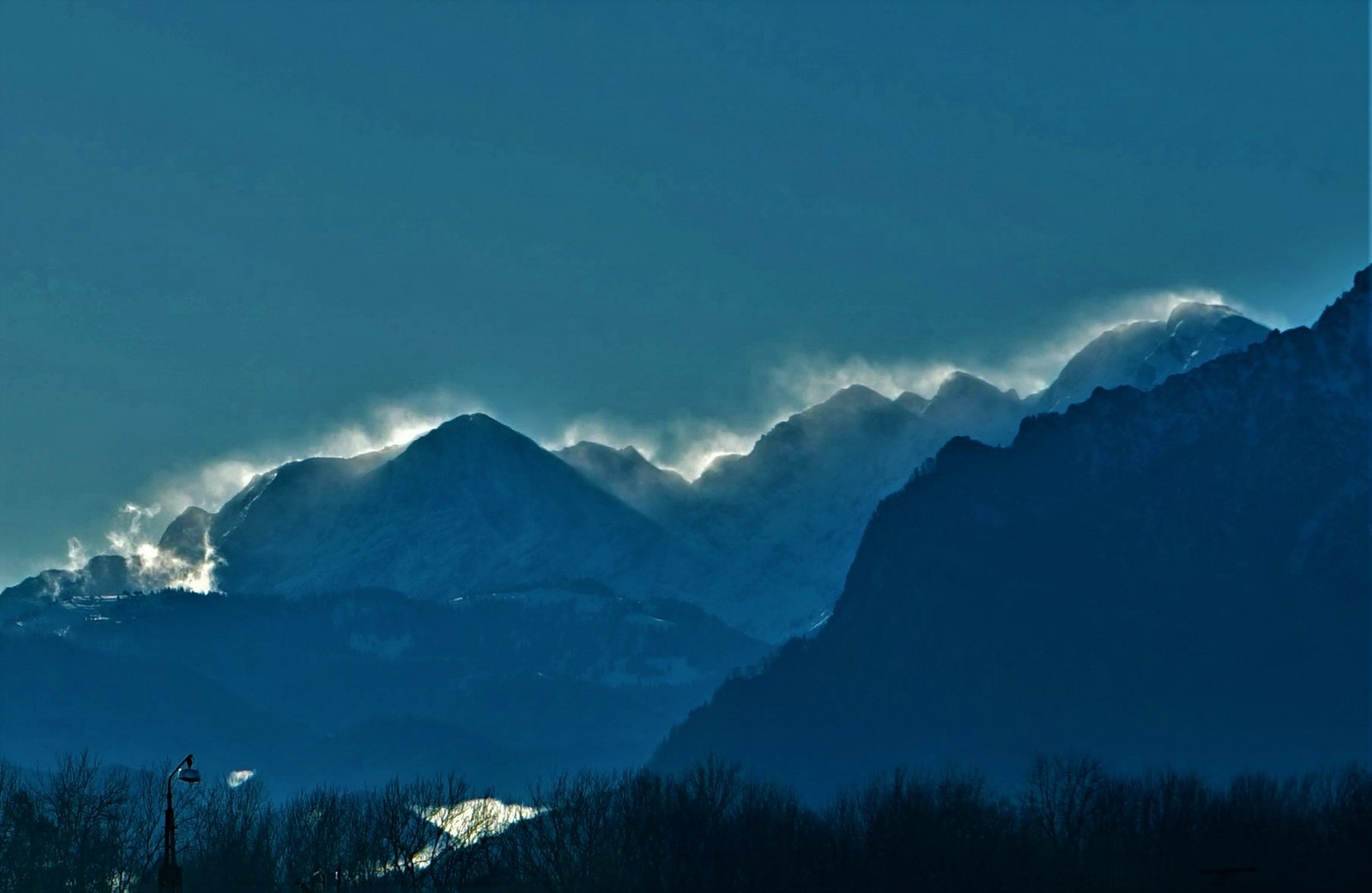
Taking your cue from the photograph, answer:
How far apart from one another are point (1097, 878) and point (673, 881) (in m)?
32.9

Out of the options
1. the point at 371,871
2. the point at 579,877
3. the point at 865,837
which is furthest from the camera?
the point at 865,837

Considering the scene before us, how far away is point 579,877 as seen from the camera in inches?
6639

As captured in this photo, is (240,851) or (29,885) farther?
(240,851)

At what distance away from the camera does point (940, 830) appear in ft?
615

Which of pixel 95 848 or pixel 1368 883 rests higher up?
pixel 95 848

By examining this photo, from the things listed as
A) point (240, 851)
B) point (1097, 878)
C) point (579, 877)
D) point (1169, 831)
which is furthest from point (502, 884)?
point (1169, 831)

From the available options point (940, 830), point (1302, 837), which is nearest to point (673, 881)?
point (940, 830)

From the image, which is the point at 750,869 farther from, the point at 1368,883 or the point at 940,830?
the point at 1368,883

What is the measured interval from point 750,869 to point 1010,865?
68.8 feet

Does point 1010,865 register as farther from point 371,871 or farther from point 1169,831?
point 371,871

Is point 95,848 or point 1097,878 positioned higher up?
point 95,848

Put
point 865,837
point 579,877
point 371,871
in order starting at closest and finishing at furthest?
point 579,877 < point 371,871 < point 865,837

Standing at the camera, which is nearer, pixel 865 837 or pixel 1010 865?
pixel 1010 865

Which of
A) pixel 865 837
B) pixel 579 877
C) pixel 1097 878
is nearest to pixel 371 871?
pixel 579 877
